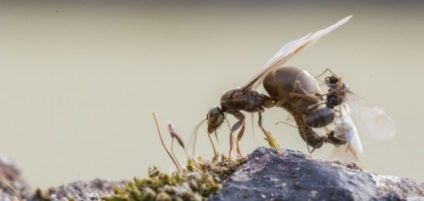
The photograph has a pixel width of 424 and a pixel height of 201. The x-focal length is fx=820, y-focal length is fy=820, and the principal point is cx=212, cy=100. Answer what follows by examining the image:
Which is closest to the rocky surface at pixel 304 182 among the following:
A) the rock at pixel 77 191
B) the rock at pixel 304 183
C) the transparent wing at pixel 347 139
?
the rock at pixel 304 183

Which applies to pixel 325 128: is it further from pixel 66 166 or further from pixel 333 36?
pixel 333 36

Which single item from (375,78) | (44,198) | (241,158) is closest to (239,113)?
(241,158)

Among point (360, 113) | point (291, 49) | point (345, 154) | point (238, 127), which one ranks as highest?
point (291, 49)

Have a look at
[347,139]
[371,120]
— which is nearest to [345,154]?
[347,139]

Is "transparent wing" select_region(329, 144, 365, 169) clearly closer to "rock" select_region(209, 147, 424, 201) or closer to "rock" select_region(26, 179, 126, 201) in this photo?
"rock" select_region(209, 147, 424, 201)

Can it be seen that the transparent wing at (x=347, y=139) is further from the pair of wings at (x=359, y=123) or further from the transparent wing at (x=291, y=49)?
the transparent wing at (x=291, y=49)

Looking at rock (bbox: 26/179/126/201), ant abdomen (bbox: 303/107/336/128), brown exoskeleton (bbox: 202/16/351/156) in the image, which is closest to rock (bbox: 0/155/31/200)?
rock (bbox: 26/179/126/201)

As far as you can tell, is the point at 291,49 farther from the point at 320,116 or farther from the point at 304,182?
the point at 304,182
